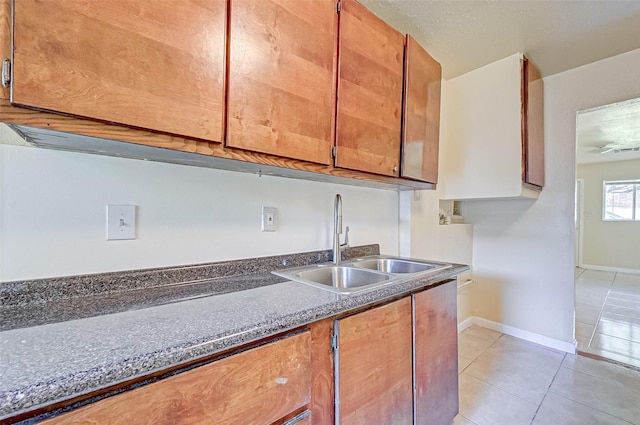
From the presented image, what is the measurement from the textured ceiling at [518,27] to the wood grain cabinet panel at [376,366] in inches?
63.0

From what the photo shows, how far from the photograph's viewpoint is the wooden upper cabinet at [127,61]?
604mm

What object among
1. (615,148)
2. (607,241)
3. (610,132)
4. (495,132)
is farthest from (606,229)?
(495,132)

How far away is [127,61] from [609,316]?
4.62m

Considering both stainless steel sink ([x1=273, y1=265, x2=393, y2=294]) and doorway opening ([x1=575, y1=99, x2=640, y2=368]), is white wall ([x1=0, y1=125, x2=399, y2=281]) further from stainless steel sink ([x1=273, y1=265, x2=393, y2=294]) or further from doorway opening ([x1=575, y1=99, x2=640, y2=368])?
doorway opening ([x1=575, y1=99, x2=640, y2=368])

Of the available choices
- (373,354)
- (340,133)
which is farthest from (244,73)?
(373,354)

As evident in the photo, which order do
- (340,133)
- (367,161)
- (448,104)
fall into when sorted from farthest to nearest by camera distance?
(448,104), (367,161), (340,133)

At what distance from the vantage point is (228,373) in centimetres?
64

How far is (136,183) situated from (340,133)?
811 millimetres

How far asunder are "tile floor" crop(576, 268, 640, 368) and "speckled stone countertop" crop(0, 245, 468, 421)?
2.39m

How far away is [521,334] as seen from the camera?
252cm

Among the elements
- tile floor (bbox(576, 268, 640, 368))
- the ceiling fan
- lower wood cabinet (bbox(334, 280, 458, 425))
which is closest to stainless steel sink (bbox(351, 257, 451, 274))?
lower wood cabinet (bbox(334, 280, 458, 425))

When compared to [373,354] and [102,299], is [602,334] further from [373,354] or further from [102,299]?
[102,299]

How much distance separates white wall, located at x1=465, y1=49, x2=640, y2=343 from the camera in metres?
2.12

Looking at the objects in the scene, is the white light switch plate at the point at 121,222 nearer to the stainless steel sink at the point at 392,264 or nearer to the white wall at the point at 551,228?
the stainless steel sink at the point at 392,264
